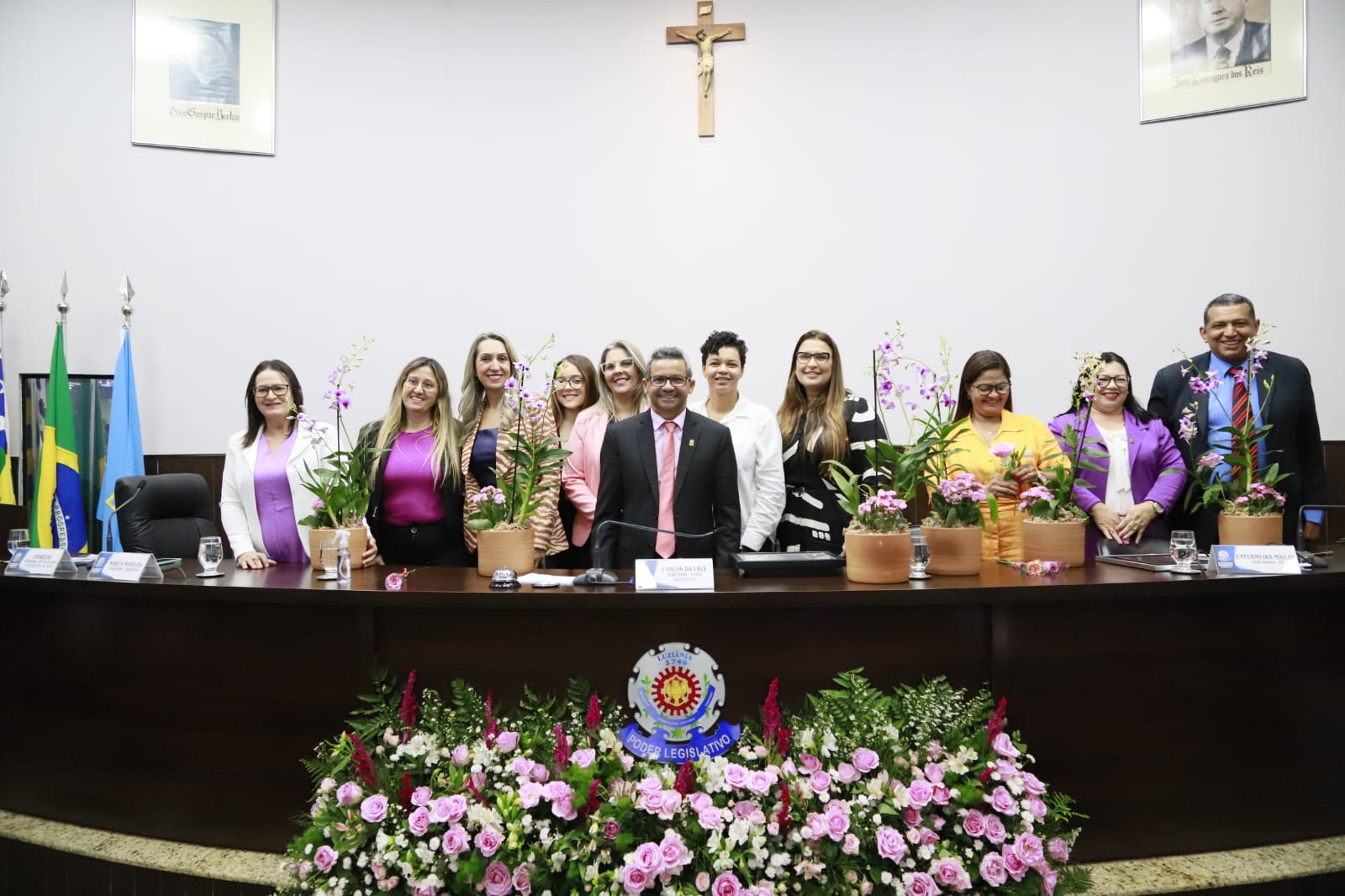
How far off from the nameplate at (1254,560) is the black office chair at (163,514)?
302 centimetres

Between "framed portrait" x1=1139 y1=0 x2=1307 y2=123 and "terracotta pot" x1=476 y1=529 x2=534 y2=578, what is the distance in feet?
13.9

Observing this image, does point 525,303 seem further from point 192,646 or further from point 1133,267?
point 1133,267

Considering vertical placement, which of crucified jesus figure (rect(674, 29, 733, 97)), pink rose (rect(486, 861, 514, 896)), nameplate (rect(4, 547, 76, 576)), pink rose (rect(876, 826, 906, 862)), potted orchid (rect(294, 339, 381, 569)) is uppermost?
crucified jesus figure (rect(674, 29, 733, 97))

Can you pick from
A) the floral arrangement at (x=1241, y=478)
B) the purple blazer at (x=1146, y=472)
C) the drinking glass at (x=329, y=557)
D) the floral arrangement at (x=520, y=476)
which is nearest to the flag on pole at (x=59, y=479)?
the drinking glass at (x=329, y=557)

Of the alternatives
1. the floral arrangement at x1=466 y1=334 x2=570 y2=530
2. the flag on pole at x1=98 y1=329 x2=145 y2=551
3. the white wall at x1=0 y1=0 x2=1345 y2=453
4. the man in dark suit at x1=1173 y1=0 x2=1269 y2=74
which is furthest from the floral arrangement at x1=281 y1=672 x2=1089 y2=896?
the man in dark suit at x1=1173 y1=0 x2=1269 y2=74

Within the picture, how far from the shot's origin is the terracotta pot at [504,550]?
2131 millimetres

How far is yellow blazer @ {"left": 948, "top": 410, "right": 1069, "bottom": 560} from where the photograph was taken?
8.20 ft

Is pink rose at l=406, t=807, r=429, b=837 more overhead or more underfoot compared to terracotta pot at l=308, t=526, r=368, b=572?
more underfoot

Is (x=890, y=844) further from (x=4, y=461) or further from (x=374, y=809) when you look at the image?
(x=4, y=461)

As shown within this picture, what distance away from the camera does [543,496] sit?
249 cm

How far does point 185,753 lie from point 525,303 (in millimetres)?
3111

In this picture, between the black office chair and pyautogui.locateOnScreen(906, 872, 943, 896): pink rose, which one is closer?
pyautogui.locateOnScreen(906, 872, 943, 896): pink rose

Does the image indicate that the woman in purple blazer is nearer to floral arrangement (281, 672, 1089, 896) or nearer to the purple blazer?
the purple blazer

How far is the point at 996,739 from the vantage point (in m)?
1.64
